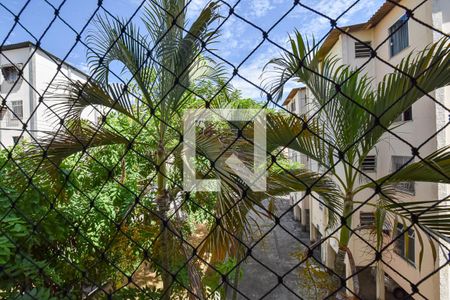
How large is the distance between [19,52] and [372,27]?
339 inches

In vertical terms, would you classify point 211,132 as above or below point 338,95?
below

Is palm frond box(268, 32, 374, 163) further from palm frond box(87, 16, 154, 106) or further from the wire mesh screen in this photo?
palm frond box(87, 16, 154, 106)

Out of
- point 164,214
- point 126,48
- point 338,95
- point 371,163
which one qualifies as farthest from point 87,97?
point 371,163

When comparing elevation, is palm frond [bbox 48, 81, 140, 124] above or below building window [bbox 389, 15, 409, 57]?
below

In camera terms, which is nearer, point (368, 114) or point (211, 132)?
A: point (368, 114)

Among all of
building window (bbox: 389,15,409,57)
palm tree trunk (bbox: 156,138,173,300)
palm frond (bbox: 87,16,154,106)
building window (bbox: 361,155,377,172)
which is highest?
building window (bbox: 389,15,409,57)

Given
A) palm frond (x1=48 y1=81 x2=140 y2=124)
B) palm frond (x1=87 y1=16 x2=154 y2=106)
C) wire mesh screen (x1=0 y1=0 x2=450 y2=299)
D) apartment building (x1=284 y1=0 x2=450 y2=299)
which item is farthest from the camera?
apartment building (x1=284 y1=0 x2=450 y2=299)

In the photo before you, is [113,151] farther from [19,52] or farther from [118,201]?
[19,52]

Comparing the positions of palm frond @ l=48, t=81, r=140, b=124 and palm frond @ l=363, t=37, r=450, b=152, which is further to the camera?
palm frond @ l=48, t=81, r=140, b=124

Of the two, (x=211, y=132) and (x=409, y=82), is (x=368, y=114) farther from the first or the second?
(x=211, y=132)

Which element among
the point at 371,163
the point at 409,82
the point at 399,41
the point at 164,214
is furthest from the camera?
the point at 371,163

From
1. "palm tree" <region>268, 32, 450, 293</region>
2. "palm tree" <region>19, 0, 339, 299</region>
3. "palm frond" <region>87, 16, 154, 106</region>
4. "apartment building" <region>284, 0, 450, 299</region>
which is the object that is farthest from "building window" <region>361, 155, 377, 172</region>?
"palm frond" <region>87, 16, 154, 106</region>

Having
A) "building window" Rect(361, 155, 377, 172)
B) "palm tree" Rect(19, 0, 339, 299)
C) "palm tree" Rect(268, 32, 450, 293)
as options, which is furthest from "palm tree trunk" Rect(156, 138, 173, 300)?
"building window" Rect(361, 155, 377, 172)

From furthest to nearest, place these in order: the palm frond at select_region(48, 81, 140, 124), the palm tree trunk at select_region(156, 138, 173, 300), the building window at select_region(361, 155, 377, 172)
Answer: the building window at select_region(361, 155, 377, 172) < the palm tree trunk at select_region(156, 138, 173, 300) < the palm frond at select_region(48, 81, 140, 124)
